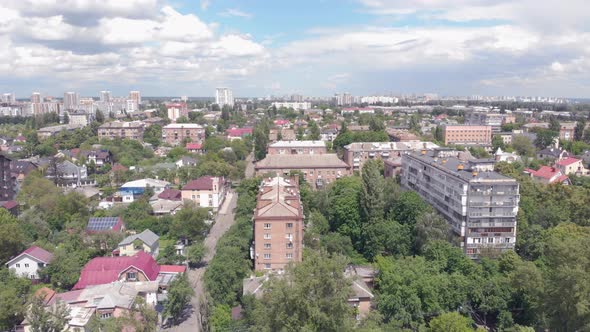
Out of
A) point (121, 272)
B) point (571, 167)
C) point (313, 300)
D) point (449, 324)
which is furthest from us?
point (571, 167)

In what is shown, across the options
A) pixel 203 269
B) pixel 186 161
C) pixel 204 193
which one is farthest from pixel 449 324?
pixel 186 161

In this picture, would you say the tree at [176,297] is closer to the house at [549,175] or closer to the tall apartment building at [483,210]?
the tall apartment building at [483,210]

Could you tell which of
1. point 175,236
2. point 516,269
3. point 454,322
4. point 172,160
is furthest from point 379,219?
point 172,160

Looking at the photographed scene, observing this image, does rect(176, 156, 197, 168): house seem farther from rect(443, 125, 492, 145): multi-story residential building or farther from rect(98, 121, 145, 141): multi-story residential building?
→ rect(443, 125, 492, 145): multi-story residential building

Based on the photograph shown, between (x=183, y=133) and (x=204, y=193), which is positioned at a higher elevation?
(x=183, y=133)

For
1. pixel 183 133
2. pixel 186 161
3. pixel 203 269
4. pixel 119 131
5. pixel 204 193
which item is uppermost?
pixel 119 131

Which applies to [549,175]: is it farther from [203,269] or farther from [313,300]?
[313,300]

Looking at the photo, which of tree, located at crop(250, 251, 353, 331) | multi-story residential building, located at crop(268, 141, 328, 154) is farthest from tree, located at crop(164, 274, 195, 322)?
multi-story residential building, located at crop(268, 141, 328, 154)

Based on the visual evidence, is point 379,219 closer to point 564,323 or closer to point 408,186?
point 408,186
